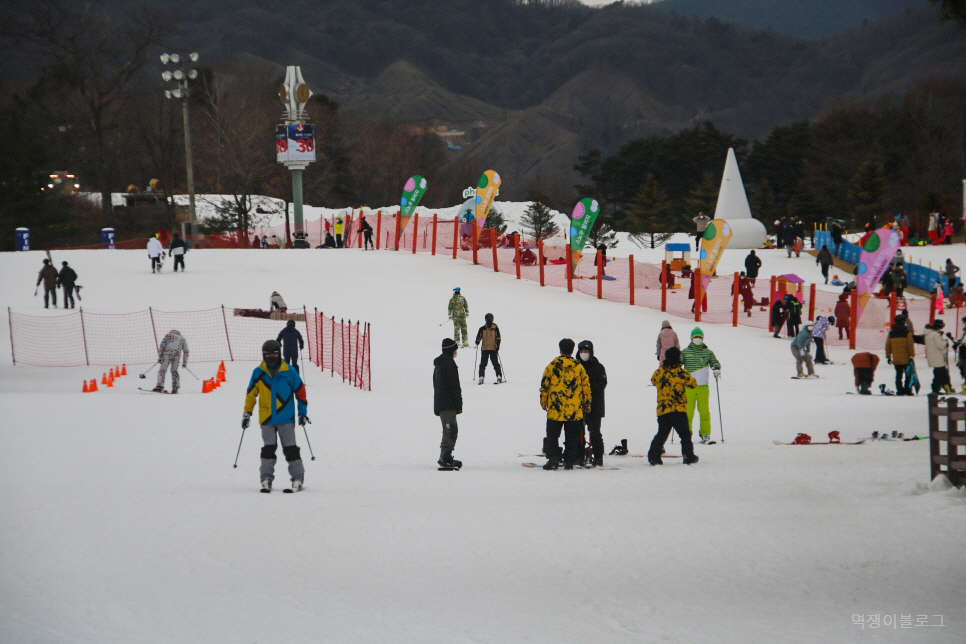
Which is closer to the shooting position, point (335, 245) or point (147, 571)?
point (147, 571)

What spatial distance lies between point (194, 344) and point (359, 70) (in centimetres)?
15225

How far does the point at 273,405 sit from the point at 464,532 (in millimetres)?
2499

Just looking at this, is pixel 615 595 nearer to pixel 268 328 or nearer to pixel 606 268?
pixel 268 328

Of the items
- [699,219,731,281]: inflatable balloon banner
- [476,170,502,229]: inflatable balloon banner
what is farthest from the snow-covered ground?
[476,170,502,229]: inflatable balloon banner

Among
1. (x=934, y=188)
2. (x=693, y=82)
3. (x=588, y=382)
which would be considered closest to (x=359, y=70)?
(x=693, y=82)

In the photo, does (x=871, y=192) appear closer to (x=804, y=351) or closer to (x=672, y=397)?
(x=804, y=351)

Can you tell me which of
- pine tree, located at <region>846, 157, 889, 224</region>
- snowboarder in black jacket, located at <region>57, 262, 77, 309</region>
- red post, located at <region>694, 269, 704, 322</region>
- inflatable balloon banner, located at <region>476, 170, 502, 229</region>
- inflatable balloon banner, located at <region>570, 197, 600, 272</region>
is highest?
pine tree, located at <region>846, 157, 889, 224</region>

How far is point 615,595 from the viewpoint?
5.96 m

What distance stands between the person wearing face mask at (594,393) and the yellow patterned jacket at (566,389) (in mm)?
431

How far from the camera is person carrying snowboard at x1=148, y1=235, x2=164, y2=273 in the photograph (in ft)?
95.7

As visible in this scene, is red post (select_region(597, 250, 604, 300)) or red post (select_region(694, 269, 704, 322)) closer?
red post (select_region(694, 269, 704, 322))

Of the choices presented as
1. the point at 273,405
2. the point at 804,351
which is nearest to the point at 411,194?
the point at 804,351

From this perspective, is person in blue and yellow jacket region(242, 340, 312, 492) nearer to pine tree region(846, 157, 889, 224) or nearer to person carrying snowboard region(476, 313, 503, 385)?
person carrying snowboard region(476, 313, 503, 385)

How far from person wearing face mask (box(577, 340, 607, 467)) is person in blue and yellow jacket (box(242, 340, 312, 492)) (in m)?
3.34
